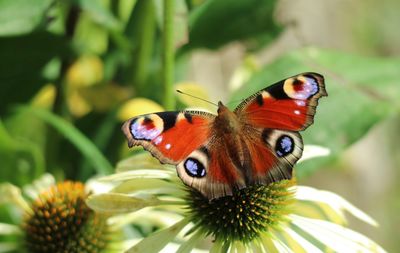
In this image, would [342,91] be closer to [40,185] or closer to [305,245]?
[305,245]

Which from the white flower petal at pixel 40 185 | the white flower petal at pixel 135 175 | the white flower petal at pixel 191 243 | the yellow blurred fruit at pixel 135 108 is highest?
the yellow blurred fruit at pixel 135 108

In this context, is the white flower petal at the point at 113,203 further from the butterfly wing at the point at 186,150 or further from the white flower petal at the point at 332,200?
the white flower petal at the point at 332,200

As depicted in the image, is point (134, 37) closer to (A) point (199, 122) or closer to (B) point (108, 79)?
(B) point (108, 79)

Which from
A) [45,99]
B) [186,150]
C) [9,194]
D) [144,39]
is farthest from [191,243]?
[45,99]

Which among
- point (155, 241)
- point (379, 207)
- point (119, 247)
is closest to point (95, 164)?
point (119, 247)

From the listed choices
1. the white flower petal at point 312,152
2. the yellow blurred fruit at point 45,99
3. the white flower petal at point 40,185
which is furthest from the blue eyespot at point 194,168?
the yellow blurred fruit at point 45,99

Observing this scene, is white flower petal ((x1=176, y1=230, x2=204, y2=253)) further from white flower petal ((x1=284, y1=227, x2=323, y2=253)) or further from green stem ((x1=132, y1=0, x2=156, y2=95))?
Result: green stem ((x1=132, y1=0, x2=156, y2=95))

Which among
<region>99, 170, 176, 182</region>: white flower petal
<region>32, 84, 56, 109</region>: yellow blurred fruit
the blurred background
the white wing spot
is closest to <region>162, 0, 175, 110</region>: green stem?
the blurred background

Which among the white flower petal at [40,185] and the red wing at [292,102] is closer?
the red wing at [292,102]
